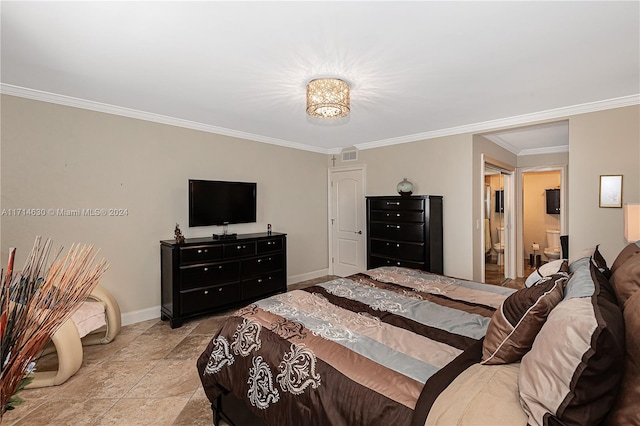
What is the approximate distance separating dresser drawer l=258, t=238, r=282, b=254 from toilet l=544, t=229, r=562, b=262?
5674 millimetres

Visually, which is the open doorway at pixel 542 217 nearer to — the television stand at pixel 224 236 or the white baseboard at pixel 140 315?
the television stand at pixel 224 236

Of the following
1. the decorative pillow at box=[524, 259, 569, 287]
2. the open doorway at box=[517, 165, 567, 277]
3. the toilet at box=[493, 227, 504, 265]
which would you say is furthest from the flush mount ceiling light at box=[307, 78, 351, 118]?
the open doorway at box=[517, 165, 567, 277]

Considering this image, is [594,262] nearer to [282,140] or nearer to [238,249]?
[238,249]

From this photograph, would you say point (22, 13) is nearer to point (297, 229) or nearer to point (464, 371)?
point (464, 371)

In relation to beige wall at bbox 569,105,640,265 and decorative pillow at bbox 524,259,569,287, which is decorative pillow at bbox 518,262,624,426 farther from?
beige wall at bbox 569,105,640,265

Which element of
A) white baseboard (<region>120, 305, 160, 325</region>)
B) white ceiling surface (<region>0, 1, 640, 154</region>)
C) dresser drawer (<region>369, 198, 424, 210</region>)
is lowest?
white baseboard (<region>120, 305, 160, 325</region>)

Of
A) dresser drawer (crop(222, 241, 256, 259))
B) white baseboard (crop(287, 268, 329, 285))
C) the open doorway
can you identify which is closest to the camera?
dresser drawer (crop(222, 241, 256, 259))

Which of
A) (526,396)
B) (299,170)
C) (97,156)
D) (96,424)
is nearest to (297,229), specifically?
(299,170)

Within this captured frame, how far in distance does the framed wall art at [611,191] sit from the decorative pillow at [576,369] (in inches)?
117

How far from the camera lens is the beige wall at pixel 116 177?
115 inches

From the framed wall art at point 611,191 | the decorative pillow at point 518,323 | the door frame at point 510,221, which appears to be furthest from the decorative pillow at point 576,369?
the door frame at point 510,221

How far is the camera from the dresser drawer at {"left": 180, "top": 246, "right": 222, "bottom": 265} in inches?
137

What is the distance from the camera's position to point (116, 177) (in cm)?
344

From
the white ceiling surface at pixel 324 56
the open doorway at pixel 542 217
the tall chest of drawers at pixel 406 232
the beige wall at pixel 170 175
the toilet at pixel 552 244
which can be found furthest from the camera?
the open doorway at pixel 542 217
